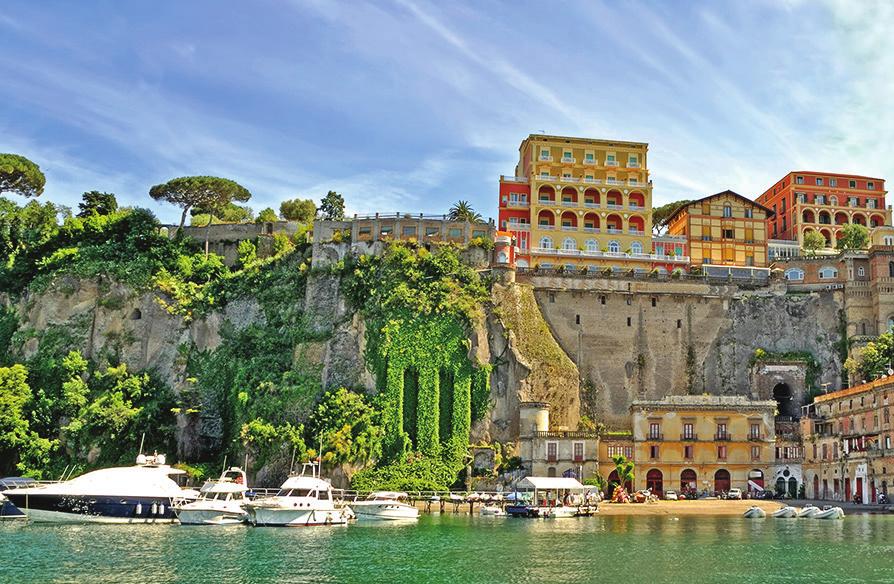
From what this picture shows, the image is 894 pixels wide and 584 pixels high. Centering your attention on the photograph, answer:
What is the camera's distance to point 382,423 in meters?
65.2

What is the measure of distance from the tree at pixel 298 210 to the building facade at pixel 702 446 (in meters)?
38.1

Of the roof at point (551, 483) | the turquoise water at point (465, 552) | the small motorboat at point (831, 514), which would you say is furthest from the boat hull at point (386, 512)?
the small motorboat at point (831, 514)

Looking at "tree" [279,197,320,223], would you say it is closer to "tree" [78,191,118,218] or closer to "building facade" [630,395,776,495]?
"tree" [78,191,118,218]

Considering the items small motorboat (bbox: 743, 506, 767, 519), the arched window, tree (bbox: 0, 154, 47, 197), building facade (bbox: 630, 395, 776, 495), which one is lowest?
small motorboat (bbox: 743, 506, 767, 519)

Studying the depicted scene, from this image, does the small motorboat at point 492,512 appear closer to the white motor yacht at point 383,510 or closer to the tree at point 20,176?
the white motor yacht at point 383,510

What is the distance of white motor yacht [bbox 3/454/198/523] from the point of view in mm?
52406

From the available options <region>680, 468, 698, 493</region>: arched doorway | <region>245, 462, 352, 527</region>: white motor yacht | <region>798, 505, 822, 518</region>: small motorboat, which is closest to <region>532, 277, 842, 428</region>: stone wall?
<region>680, 468, 698, 493</region>: arched doorway

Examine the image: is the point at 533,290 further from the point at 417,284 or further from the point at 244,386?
the point at 244,386

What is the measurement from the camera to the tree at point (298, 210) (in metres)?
90.1

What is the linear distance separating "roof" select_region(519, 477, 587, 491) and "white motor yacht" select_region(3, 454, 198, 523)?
2128cm

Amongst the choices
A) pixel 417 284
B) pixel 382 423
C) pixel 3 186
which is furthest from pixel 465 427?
pixel 3 186

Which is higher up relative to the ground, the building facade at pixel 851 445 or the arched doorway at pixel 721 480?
the building facade at pixel 851 445

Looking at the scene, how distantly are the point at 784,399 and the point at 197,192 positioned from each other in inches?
2040

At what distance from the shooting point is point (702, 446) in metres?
67.1
